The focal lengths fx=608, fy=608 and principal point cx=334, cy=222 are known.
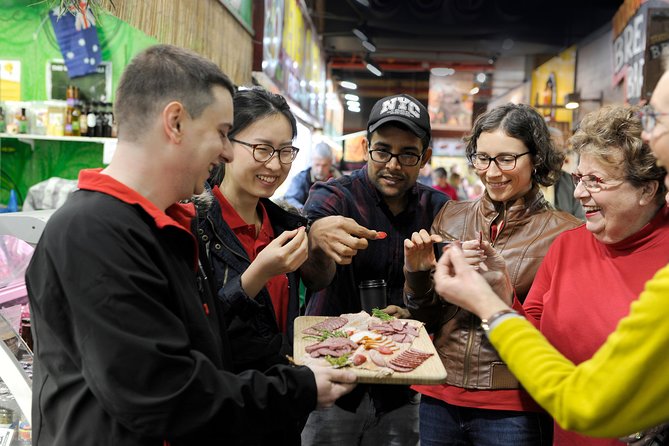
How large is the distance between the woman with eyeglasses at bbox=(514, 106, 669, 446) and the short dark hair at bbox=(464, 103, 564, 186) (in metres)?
0.26

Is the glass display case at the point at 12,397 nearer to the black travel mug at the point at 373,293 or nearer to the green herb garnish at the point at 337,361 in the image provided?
the green herb garnish at the point at 337,361

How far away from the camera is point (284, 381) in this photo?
1635 millimetres

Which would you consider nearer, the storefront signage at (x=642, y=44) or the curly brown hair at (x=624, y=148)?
the curly brown hair at (x=624, y=148)

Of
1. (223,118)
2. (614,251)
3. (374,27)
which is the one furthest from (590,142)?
(374,27)

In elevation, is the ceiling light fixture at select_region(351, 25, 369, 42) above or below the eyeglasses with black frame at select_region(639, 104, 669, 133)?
above

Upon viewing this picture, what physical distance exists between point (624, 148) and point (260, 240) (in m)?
1.33

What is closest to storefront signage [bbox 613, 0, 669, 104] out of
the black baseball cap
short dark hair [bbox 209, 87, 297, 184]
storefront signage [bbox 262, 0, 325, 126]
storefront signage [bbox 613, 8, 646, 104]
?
storefront signage [bbox 613, 8, 646, 104]

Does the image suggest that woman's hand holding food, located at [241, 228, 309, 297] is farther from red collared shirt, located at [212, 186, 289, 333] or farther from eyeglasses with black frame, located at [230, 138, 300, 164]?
eyeglasses with black frame, located at [230, 138, 300, 164]

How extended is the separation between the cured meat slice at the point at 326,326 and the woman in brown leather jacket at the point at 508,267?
0.28 meters

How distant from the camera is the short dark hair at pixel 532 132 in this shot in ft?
7.68

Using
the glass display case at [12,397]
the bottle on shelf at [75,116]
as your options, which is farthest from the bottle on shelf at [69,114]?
the glass display case at [12,397]

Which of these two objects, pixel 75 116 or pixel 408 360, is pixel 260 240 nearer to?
pixel 408 360

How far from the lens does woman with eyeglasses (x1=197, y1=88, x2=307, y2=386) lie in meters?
2.04

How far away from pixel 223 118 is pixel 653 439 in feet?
4.79
